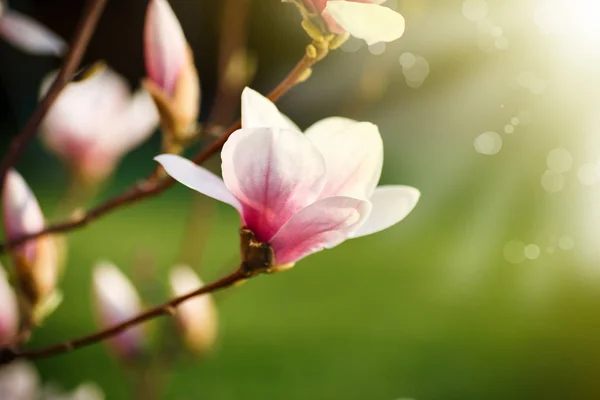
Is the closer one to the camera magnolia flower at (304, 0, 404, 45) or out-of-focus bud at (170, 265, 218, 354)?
magnolia flower at (304, 0, 404, 45)

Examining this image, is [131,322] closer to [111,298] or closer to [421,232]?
[111,298]

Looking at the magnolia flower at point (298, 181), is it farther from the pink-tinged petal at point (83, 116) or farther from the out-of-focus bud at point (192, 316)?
the pink-tinged petal at point (83, 116)

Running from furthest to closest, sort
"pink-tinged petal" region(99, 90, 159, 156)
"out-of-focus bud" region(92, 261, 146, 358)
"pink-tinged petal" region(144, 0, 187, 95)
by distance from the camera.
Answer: "pink-tinged petal" region(99, 90, 159, 156)
"out-of-focus bud" region(92, 261, 146, 358)
"pink-tinged petal" region(144, 0, 187, 95)

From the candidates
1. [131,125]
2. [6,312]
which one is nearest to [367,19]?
[6,312]

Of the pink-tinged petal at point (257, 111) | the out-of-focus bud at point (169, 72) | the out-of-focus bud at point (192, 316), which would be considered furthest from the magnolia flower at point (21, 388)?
the pink-tinged petal at point (257, 111)

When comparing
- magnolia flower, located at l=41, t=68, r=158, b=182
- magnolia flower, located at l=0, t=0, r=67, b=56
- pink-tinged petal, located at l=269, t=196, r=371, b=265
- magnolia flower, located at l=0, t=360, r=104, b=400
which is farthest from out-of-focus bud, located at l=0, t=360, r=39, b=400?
pink-tinged petal, located at l=269, t=196, r=371, b=265

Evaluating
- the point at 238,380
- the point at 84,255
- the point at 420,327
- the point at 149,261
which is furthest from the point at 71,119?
the point at 84,255

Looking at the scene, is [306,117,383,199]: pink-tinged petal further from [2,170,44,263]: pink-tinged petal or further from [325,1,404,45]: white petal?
[2,170,44,263]: pink-tinged petal

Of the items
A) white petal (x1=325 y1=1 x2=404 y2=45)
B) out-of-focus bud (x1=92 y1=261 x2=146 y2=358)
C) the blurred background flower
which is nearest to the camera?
white petal (x1=325 y1=1 x2=404 y2=45)
